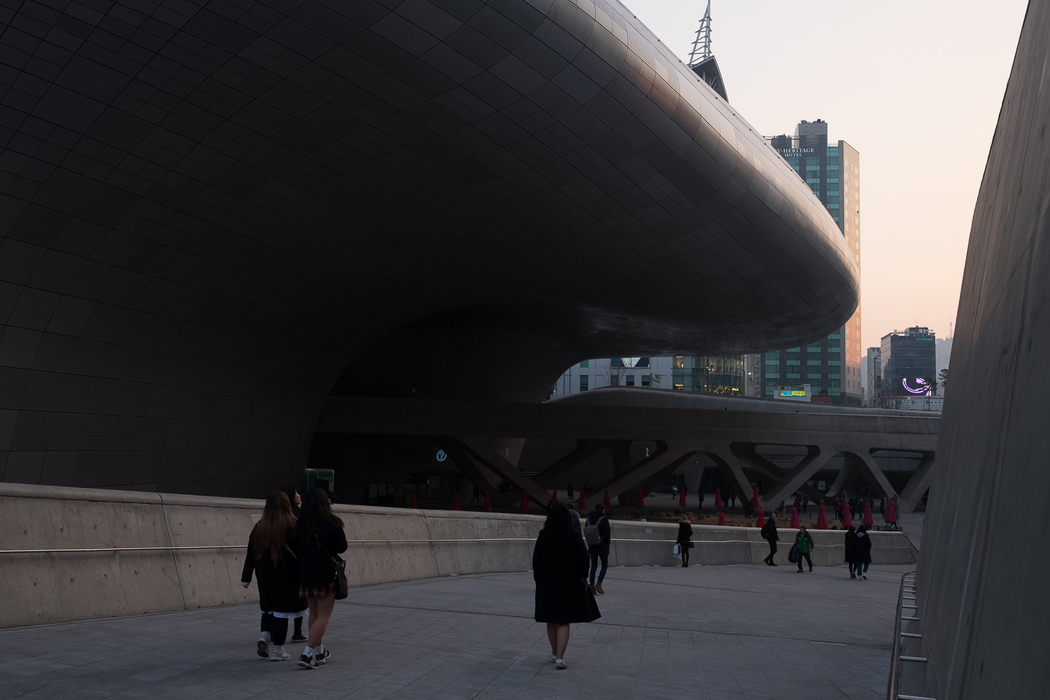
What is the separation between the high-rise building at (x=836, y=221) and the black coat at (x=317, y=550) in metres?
143

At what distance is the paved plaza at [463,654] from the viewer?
17.0ft

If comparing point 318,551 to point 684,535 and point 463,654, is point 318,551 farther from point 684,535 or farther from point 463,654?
point 684,535

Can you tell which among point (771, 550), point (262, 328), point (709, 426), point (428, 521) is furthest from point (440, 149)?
point (709, 426)

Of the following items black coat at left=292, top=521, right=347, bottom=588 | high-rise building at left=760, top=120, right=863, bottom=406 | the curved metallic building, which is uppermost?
high-rise building at left=760, top=120, right=863, bottom=406

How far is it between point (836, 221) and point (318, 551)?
15294cm

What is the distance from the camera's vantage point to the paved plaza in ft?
17.0

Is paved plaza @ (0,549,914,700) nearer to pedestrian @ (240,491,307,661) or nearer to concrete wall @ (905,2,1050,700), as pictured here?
pedestrian @ (240,491,307,661)

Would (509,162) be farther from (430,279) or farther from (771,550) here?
(771,550)

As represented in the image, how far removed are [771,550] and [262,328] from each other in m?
15.8

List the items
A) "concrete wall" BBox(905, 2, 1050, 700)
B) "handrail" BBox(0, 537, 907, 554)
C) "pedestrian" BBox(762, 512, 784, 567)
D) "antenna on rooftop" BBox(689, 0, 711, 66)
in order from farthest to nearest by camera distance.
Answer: "antenna on rooftop" BBox(689, 0, 711, 66) < "pedestrian" BBox(762, 512, 784, 567) < "handrail" BBox(0, 537, 907, 554) < "concrete wall" BBox(905, 2, 1050, 700)

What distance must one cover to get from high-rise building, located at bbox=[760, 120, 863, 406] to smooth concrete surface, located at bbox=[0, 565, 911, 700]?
455 ft

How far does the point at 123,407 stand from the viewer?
766 inches

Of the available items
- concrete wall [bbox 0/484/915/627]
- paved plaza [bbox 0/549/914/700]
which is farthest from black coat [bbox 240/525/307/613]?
concrete wall [bbox 0/484/915/627]

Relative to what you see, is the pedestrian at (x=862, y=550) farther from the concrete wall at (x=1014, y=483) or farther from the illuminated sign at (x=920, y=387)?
the illuminated sign at (x=920, y=387)
